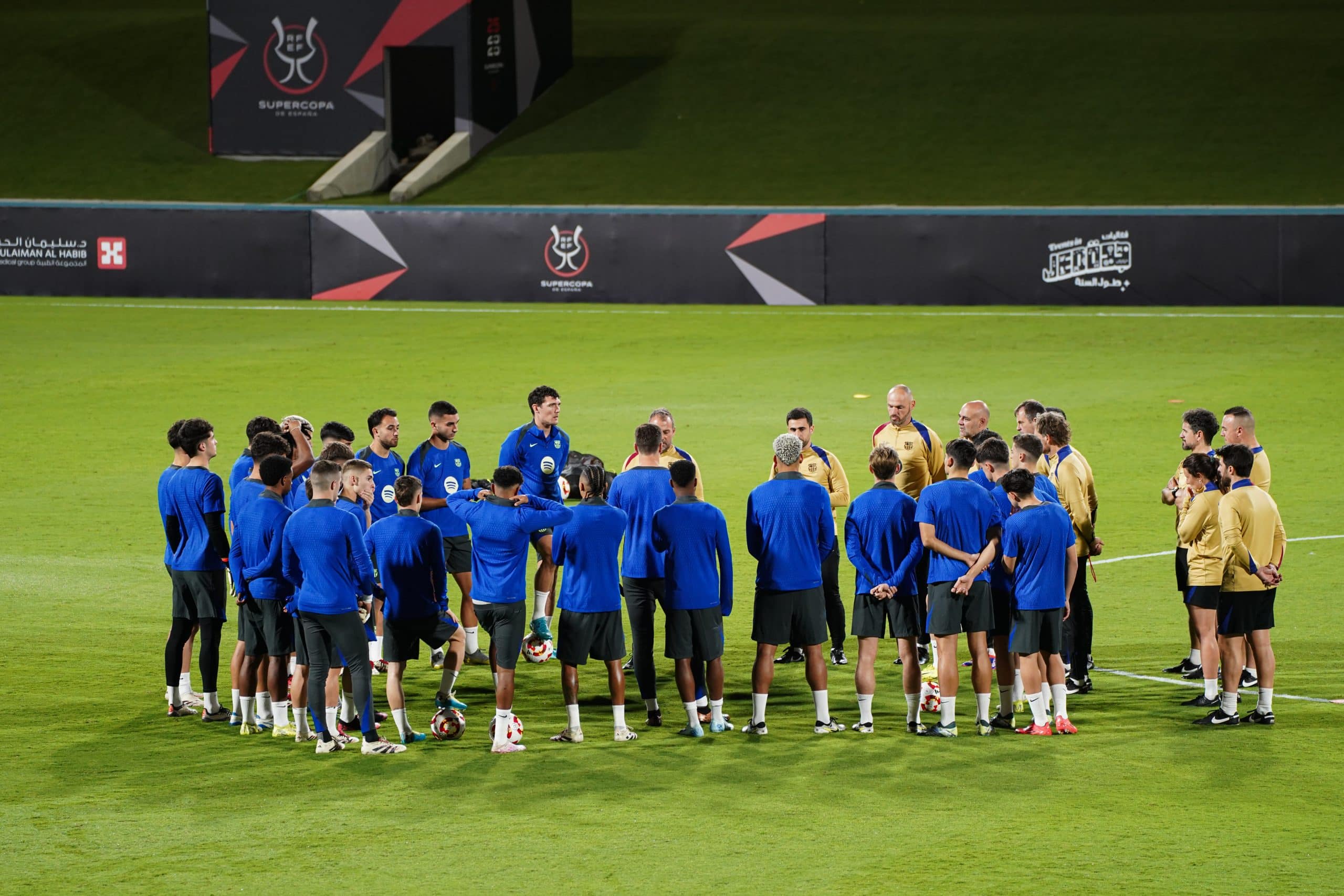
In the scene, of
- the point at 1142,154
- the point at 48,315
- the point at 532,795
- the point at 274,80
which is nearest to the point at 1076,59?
the point at 1142,154

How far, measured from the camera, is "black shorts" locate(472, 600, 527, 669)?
10.6m

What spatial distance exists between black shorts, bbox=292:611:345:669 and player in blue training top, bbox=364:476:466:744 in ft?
1.06

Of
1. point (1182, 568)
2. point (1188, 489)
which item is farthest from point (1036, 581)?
point (1182, 568)

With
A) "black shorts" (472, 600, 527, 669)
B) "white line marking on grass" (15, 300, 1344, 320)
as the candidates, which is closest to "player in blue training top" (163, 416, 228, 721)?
"black shorts" (472, 600, 527, 669)

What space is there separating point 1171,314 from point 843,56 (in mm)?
20469

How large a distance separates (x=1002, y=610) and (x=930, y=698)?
866 mm

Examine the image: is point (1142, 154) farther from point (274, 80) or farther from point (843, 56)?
point (274, 80)

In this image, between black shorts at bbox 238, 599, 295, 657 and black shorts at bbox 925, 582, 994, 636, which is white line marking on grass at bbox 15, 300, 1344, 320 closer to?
black shorts at bbox 925, 582, 994, 636

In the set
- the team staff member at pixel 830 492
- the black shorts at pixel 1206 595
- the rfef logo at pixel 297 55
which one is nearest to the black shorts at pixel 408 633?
the team staff member at pixel 830 492

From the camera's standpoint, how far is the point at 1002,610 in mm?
11172

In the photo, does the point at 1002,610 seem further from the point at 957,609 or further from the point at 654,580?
the point at 654,580

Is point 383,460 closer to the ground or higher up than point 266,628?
higher up

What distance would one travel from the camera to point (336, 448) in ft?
36.0

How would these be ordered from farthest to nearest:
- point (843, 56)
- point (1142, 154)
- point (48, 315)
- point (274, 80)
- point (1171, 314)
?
1. point (843, 56)
2. point (274, 80)
3. point (1142, 154)
4. point (48, 315)
5. point (1171, 314)
